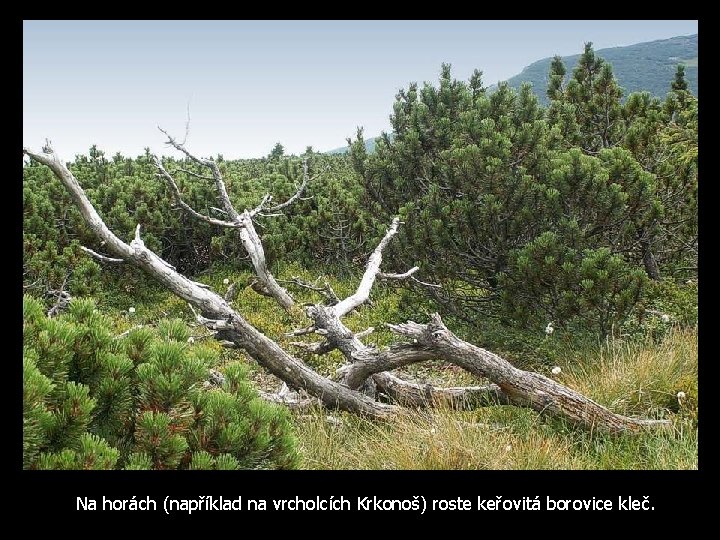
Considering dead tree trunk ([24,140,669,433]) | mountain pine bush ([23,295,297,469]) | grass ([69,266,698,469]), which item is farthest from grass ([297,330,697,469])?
mountain pine bush ([23,295,297,469])

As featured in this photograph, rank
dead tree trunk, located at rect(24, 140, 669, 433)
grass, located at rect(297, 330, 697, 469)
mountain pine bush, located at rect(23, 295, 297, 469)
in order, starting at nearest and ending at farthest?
1. mountain pine bush, located at rect(23, 295, 297, 469)
2. grass, located at rect(297, 330, 697, 469)
3. dead tree trunk, located at rect(24, 140, 669, 433)

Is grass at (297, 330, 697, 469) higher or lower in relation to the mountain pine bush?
lower

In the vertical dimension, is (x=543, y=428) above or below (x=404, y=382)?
below

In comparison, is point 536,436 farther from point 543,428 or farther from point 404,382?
point 404,382

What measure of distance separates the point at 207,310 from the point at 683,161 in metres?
6.53

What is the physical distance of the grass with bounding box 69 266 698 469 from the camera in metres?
3.93

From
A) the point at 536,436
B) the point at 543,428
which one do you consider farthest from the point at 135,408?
the point at 543,428

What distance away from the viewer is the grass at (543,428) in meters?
3.93

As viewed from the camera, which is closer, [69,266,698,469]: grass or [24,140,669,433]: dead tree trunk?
Result: [69,266,698,469]: grass

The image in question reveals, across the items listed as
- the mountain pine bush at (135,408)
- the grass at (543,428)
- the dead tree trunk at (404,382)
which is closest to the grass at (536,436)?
the grass at (543,428)

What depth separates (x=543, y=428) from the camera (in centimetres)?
464

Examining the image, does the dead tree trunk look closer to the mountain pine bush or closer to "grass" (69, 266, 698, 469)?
"grass" (69, 266, 698, 469)
